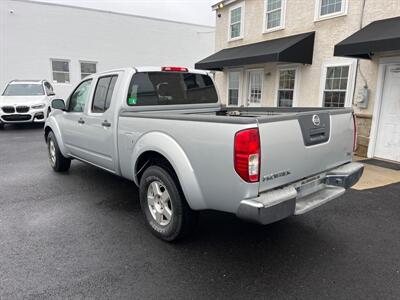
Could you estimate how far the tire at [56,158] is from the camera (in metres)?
5.94

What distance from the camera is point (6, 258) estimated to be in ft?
10.2

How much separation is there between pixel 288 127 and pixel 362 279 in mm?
1526

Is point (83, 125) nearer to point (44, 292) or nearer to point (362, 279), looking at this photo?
point (44, 292)

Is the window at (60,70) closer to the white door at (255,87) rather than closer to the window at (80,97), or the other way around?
the white door at (255,87)

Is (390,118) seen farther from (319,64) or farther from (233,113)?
(233,113)

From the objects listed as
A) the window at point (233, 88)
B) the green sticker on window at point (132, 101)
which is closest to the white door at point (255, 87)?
the window at point (233, 88)

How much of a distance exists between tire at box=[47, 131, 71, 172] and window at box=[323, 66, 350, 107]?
696 cm

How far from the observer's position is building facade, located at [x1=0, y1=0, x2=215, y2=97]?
51.9 ft

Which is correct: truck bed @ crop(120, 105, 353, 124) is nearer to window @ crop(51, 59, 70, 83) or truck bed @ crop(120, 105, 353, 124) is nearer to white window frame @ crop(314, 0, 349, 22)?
white window frame @ crop(314, 0, 349, 22)

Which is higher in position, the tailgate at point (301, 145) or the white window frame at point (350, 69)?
the white window frame at point (350, 69)

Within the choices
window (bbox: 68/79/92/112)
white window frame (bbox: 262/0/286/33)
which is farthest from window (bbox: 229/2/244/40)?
window (bbox: 68/79/92/112)

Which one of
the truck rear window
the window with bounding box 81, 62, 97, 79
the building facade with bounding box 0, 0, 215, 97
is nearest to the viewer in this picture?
the truck rear window

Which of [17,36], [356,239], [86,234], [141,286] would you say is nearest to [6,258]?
[86,234]

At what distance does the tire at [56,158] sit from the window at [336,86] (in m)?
6.96
